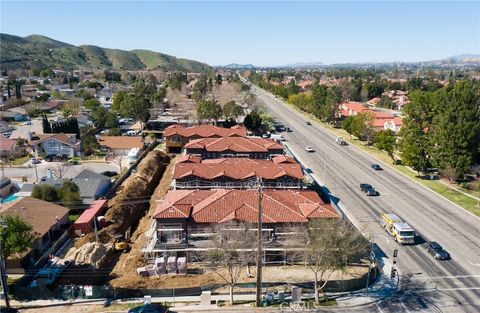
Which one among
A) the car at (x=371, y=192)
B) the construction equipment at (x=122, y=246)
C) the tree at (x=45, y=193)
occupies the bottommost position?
the construction equipment at (x=122, y=246)

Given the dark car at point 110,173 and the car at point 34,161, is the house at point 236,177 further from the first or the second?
the car at point 34,161

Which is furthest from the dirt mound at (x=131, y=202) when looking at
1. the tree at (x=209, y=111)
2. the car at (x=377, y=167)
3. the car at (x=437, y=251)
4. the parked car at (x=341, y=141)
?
the parked car at (x=341, y=141)

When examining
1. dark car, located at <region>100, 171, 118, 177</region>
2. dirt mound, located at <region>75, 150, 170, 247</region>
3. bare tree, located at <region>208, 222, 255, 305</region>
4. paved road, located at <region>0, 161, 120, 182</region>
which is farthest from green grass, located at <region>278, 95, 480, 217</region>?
paved road, located at <region>0, 161, 120, 182</region>

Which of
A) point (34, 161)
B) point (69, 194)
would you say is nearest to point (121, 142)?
point (34, 161)

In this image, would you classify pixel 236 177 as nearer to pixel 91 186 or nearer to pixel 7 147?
pixel 91 186

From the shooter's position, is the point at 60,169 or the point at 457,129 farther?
the point at 60,169

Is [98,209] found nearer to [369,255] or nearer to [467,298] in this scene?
[369,255]

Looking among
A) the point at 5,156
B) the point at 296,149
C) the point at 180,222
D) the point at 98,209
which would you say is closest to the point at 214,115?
the point at 296,149
